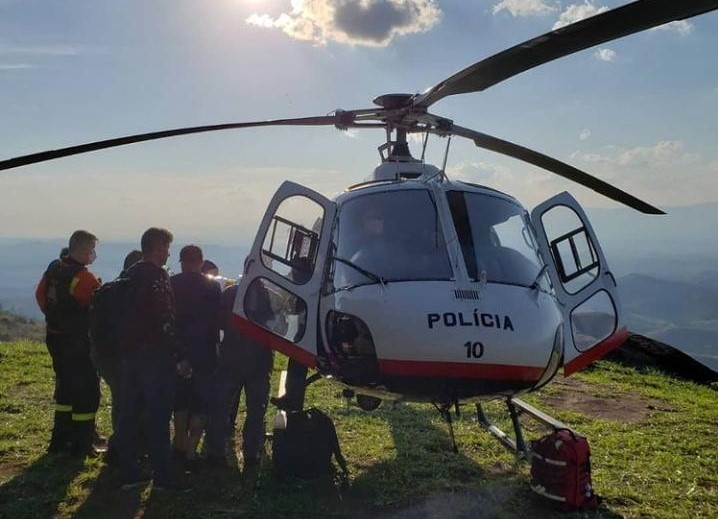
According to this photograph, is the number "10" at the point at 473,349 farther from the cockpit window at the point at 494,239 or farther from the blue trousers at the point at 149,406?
the blue trousers at the point at 149,406

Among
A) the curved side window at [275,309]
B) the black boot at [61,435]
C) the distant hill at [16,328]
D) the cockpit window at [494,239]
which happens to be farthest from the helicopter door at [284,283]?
the distant hill at [16,328]

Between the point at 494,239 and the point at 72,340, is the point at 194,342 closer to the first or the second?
the point at 72,340

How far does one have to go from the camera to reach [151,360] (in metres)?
5.53

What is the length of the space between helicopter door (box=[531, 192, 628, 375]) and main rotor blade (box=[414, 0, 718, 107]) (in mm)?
1601

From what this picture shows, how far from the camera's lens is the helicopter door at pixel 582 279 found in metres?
6.15

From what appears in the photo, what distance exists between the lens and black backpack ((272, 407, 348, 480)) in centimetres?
599

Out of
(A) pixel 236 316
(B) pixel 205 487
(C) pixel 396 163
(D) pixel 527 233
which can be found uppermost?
(C) pixel 396 163

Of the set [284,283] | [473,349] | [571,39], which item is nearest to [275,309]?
[284,283]

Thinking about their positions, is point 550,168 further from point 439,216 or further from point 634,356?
point 634,356

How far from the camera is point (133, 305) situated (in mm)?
5473

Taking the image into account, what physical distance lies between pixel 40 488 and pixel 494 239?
4691 millimetres

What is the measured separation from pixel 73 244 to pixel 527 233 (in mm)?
4509

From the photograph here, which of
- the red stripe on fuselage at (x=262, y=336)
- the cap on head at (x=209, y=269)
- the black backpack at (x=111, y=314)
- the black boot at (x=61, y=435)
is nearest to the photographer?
the black backpack at (x=111, y=314)

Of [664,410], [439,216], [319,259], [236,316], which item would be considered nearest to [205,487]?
[236,316]
